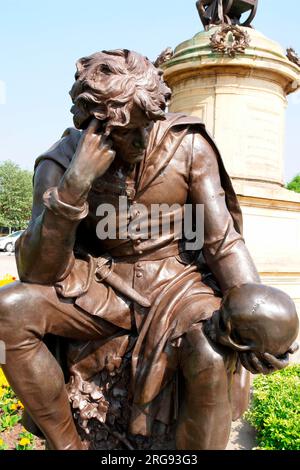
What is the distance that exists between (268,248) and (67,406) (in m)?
5.79

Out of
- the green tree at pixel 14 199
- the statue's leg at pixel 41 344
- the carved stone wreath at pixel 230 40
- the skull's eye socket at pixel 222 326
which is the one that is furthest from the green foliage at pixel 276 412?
the green tree at pixel 14 199

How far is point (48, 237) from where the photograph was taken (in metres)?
2.06

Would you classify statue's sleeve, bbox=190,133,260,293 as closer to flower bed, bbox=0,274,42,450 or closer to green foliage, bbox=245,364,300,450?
flower bed, bbox=0,274,42,450

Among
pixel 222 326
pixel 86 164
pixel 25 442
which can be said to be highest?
pixel 86 164

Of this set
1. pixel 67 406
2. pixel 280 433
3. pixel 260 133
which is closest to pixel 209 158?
pixel 67 406

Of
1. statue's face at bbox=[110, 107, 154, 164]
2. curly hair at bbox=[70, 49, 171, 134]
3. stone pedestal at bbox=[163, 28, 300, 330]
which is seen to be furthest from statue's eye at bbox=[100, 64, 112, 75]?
stone pedestal at bbox=[163, 28, 300, 330]

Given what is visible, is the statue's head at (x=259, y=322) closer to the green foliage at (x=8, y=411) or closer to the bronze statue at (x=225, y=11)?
the green foliage at (x=8, y=411)

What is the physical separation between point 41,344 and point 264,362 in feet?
3.27

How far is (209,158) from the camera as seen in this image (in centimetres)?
243

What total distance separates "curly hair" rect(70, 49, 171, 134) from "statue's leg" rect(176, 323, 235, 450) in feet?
3.10

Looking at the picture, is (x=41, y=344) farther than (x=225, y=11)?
No

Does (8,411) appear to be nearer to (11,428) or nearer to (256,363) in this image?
(11,428)

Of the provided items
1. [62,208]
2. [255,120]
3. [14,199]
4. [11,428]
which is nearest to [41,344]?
[62,208]

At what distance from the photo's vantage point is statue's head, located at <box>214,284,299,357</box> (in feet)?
6.05
